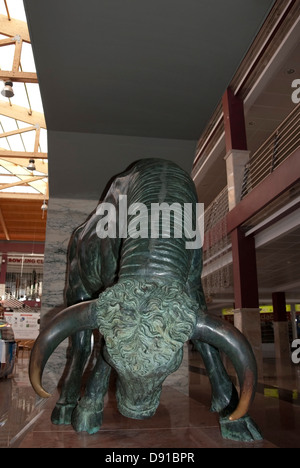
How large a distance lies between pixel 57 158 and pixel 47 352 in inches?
61.6

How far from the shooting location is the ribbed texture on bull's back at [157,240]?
47.3 inches

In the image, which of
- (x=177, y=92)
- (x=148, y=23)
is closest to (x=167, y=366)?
(x=148, y=23)

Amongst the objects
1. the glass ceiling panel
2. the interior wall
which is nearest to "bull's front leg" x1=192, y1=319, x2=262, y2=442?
the interior wall

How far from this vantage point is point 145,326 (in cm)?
99

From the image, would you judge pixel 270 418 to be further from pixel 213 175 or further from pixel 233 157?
pixel 213 175

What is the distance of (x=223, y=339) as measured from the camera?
106 centimetres

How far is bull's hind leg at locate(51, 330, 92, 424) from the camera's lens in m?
1.47

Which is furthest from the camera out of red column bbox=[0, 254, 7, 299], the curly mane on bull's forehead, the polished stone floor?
red column bbox=[0, 254, 7, 299]

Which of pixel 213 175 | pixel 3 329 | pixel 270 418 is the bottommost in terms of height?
pixel 270 418

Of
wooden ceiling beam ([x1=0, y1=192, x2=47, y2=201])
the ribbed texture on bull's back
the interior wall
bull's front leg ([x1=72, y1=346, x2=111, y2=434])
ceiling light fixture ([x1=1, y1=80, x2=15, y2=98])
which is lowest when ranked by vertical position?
bull's front leg ([x1=72, y1=346, x2=111, y2=434])

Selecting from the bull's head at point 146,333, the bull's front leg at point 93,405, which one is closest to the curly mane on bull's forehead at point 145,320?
the bull's head at point 146,333

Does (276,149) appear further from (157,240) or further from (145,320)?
(145,320)

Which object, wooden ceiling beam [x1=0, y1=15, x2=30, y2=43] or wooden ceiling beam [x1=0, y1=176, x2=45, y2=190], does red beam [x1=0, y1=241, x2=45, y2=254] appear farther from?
wooden ceiling beam [x1=0, y1=15, x2=30, y2=43]

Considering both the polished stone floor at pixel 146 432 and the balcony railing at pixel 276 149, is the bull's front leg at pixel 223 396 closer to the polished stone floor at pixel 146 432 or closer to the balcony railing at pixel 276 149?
the polished stone floor at pixel 146 432
